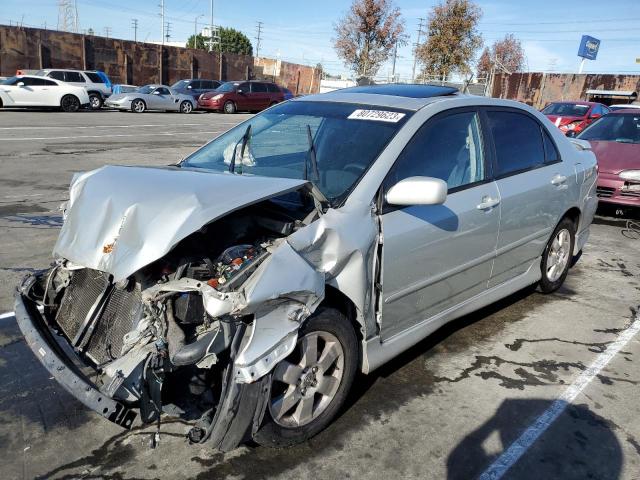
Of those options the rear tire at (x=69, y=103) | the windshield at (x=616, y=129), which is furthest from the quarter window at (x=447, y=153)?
the rear tire at (x=69, y=103)

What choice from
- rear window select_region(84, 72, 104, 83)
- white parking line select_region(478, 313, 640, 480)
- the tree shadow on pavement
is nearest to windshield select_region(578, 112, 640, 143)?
white parking line select_region(478, 313, 640, 480)

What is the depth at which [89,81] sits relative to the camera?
24.8 m

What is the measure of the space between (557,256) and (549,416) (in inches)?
84.8

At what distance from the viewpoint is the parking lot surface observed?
270cm

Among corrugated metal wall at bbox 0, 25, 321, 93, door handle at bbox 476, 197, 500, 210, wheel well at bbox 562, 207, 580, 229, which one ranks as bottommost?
wheel well at bbox 562, 207, 580, 229

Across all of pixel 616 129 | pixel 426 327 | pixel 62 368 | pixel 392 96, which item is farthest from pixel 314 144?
pixel 616 129

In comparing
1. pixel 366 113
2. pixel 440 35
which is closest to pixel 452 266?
pixel 366 113

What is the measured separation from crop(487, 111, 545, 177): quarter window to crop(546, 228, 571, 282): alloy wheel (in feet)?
2.69

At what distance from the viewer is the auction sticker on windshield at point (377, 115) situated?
136 inches

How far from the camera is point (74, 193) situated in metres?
3.07

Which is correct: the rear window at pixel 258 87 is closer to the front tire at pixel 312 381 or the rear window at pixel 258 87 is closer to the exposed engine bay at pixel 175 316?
the exposed engine bay at pixel 175 316

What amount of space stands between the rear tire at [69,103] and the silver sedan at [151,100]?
5.26 ft

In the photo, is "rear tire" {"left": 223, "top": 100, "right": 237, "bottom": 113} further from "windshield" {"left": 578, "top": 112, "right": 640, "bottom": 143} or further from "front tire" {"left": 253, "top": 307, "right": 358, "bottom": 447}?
"front tire" {"left": 253, "top": 307, "right": 358, "bottom": 447}

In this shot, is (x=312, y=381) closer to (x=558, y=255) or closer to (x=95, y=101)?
(x=558, y=255)
